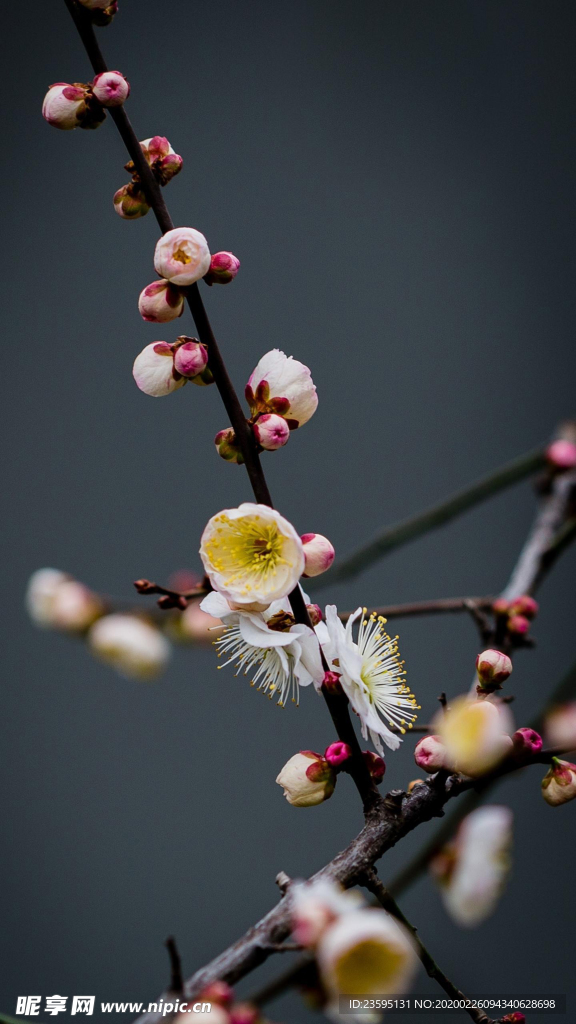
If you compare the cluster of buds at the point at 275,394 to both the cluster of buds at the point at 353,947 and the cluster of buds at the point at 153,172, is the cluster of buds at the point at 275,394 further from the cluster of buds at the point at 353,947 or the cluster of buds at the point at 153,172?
the cluster of buds at the point at 353,947

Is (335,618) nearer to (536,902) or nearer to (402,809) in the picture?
(402,809)

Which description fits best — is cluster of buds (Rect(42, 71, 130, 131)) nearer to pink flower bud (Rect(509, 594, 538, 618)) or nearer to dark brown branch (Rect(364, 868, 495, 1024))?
dark brown branch (Rect(364, 868, 495, 1024))

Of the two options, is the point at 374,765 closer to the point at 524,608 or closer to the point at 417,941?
the point at 417,941

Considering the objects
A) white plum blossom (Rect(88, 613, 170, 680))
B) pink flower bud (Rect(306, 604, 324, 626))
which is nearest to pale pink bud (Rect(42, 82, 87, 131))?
pink flower bud (Rect(306, 604, 324, 626))

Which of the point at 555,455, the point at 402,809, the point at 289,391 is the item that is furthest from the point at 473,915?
the point at 555,455

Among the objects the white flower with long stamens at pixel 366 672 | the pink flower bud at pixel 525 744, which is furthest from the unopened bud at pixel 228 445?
the pink flower bud at pixel 525 744

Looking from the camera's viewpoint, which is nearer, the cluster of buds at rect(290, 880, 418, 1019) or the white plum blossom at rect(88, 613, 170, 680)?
the cluster of buds at rect(290, 880, 418, 1019)
